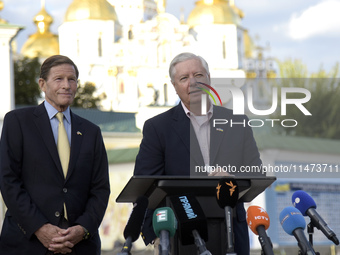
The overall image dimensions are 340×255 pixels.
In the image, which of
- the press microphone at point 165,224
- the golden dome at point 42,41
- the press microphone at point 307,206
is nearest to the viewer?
the press microphone at point 165,224

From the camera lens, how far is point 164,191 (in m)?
3.97

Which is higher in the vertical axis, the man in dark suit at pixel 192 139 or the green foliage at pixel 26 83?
the man in dark suit at pixel 192 139

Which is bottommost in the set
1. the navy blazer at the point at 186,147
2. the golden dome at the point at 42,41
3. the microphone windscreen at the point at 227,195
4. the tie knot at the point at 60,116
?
the microphone windscreen at the point at 227,195

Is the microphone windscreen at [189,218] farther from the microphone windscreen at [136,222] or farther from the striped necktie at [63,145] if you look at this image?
the striped necktie at [63,145]

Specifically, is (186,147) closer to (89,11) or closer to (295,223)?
(295,223)

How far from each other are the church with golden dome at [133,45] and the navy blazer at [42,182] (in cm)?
5319

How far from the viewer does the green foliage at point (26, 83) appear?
43.1 metres

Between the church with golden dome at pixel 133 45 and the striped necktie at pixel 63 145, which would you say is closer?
the striped necktie at pixel 63 145

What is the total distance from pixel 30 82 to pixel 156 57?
17.3 metres

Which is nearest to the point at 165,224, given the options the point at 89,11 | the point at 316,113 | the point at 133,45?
the point at 316,113

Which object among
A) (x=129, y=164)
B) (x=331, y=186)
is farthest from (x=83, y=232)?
(x=129, y=164)

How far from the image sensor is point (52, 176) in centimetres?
453

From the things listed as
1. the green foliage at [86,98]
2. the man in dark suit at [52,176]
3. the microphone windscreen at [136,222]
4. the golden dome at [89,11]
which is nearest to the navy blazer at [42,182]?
the man in dark suit at [52,176]

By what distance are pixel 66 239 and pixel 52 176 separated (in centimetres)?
34
